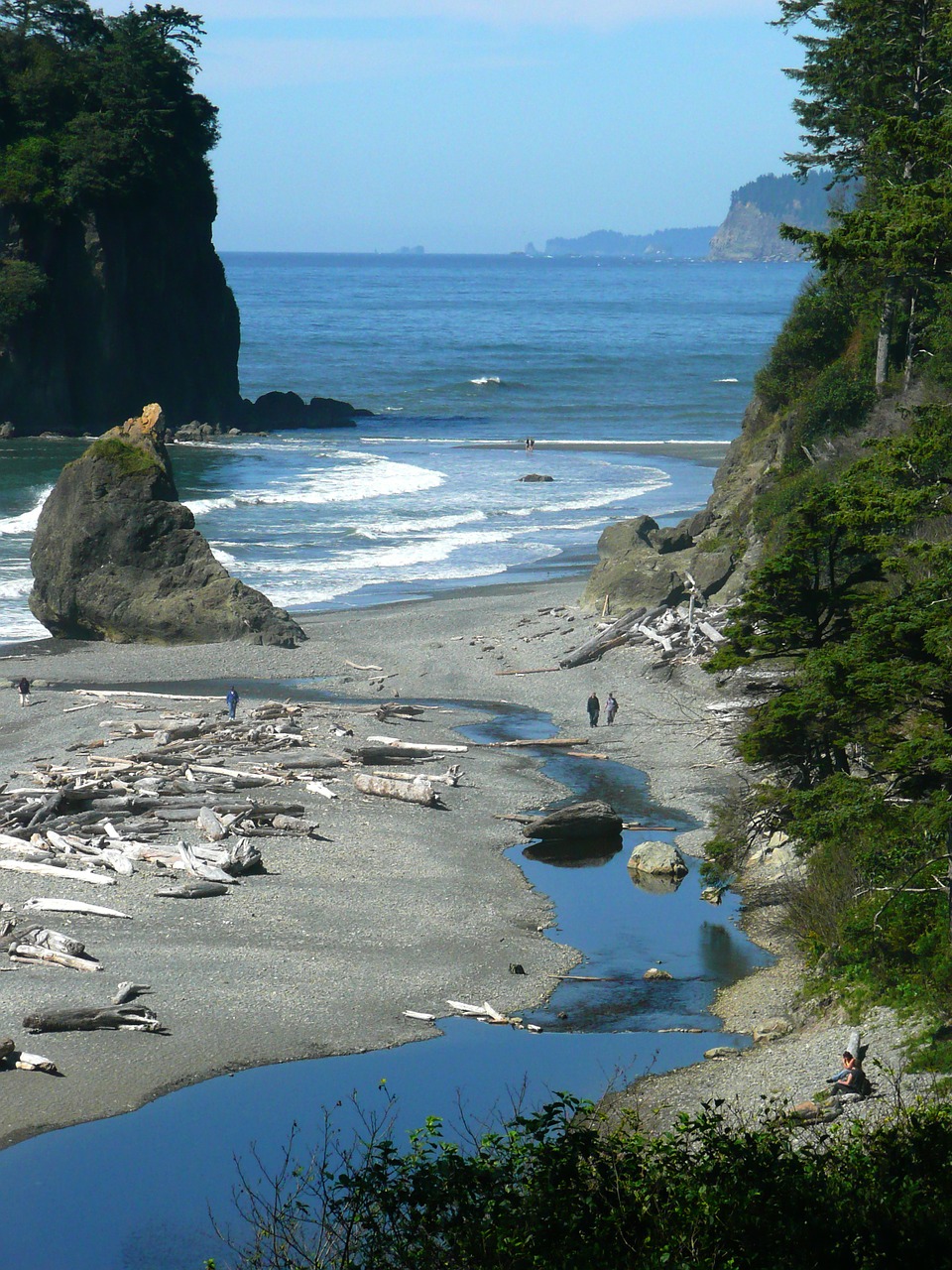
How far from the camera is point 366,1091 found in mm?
16594

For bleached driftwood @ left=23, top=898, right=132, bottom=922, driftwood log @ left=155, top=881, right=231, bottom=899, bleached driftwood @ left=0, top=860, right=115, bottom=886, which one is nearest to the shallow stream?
bleached driftwood @ left=23, top=898, right=132, bottom=922

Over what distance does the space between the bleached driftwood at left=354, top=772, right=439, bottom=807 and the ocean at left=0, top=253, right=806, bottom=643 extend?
20.0m

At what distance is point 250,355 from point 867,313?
10666 cm

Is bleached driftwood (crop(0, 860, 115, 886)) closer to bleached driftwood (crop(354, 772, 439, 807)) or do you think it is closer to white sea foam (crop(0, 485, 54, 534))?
bleached driftwood (crop(354, 772, 439, 807))

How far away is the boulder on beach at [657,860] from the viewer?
24.8 m

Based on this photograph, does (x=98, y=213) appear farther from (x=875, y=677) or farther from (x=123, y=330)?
(x=875, y=677)

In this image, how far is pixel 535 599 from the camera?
45.7 meters

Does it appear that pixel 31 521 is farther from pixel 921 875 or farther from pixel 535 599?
pixel 921 875

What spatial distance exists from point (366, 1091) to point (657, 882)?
9389mm

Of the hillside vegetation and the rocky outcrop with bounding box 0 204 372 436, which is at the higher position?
the rocky outcrop with bounding box 0 204 372 436

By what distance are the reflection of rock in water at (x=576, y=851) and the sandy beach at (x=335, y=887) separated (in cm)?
83

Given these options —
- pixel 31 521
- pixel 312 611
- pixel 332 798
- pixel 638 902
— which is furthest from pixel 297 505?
pixel 638 902

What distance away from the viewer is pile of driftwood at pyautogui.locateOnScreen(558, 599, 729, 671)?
125ft

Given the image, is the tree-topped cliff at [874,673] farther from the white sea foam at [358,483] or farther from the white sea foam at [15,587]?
the white sea foam at [358,483]
